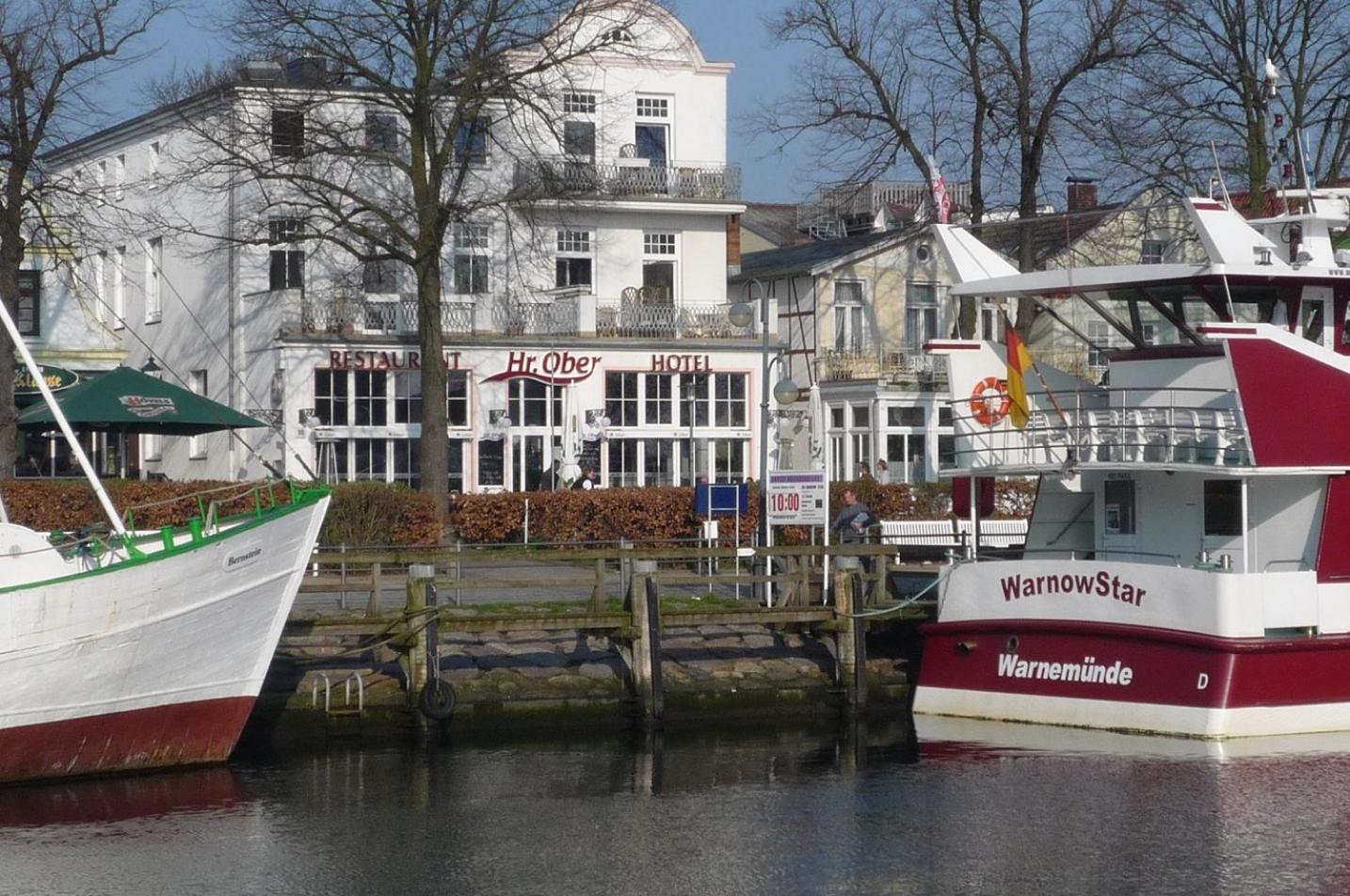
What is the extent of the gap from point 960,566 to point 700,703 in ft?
11.3

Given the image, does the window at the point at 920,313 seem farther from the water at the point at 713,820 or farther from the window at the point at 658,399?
the water at the point at 713,820

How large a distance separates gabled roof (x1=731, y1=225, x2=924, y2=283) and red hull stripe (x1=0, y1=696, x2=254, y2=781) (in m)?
32.7

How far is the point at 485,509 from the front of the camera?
1393 inches

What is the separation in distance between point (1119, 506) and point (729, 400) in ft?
76.1

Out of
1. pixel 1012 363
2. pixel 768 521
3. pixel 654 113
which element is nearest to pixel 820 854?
pixel 1012 363

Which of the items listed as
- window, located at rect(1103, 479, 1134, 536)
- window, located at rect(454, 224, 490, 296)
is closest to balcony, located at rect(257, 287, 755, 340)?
window, located at rect(454, 224, 490, 296)

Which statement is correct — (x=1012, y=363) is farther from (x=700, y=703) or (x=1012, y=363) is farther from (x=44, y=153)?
(x=44, y=153)

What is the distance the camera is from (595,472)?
149 feet

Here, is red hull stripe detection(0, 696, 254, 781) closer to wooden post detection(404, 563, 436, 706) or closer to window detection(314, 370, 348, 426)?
wooden post detection(404, 563, 436, 706)

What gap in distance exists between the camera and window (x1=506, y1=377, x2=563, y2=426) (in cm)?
4497

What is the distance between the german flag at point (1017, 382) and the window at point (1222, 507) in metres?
2.19

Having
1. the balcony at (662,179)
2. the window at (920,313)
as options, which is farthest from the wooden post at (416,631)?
the window at (920,313)

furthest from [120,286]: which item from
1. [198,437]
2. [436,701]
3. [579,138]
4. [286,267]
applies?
[436,701]

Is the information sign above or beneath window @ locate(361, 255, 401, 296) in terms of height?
beneath
